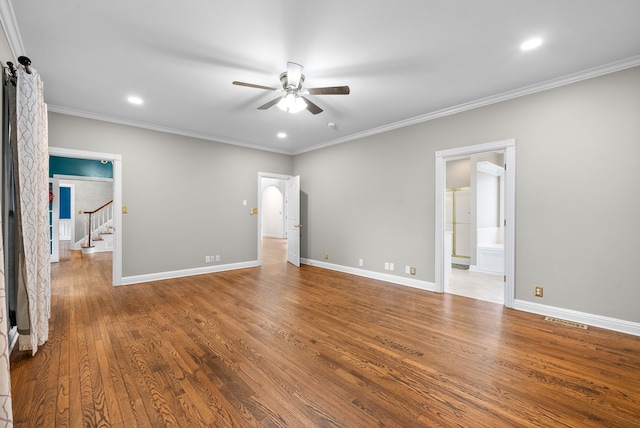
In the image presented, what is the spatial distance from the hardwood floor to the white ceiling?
2.75 m

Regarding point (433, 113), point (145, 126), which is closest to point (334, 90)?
point (433, 113)

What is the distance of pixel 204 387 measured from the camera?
6.36ft

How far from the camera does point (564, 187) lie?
3.17 meters

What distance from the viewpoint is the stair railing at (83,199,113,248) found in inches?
332

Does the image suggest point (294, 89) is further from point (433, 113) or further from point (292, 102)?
point (433, 113)

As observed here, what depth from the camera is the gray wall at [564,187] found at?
2840 mm

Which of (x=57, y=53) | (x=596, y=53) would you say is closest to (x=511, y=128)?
(x=596, y=53)

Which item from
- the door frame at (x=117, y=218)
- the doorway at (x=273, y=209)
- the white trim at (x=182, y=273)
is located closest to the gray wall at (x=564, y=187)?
the white trim at (x=182, y=273)

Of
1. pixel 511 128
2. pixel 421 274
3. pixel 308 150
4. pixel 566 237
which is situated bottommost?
pixel 421 274

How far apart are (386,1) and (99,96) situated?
12.4 feet

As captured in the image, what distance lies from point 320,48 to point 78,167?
27.0ft

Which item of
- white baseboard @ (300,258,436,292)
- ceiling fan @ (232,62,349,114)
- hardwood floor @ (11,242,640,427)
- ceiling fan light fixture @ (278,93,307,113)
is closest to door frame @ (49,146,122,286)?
hardwood floor @ (11,242,640,427)

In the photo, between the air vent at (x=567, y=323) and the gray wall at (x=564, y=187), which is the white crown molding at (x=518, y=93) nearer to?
the gray wall at (x=564, y=187)

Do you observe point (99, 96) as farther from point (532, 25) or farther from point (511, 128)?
point (511, 128)
